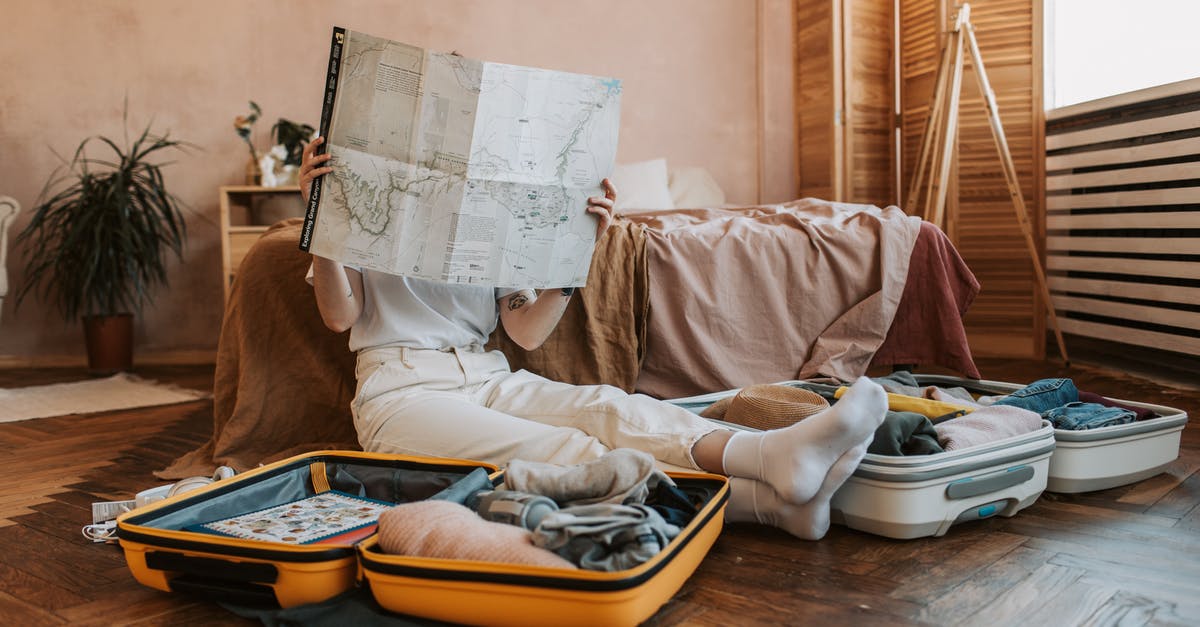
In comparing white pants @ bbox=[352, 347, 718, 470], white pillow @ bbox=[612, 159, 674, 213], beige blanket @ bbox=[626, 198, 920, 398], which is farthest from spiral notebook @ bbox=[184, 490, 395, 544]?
white pillow @ bbox=[612, 159, 674, 213]

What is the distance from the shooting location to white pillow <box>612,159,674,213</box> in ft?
13.4

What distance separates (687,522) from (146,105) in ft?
12.4

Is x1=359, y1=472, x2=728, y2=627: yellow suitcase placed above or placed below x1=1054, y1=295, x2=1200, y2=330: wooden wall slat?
below

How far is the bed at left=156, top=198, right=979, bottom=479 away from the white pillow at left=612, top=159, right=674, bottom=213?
4.13 feet

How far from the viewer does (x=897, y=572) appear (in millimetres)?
1371

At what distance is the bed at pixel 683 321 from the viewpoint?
7.21ft

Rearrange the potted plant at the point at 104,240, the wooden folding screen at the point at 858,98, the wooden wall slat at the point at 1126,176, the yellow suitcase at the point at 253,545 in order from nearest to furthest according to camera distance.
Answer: the yellow suitcase at the point at 253,545, the wooden wall slat at the point at 1126,176, the potted plant at the point at 104,240, the wooden folding screen at the point at 858,98

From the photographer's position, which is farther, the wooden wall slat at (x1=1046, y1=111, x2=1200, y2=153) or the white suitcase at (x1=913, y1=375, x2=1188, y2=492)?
the wooden wall slat at (x1=1046, y1=111, x2=1200, y2=153)

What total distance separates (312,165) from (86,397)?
2.23m

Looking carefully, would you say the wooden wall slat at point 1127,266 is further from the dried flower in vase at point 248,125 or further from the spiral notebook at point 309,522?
the dried flower in vase at point 248,125

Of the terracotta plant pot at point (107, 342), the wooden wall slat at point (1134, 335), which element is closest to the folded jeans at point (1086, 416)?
the wooden wall slat at point (1134, 335)

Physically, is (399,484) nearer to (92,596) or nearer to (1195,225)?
(92,596)

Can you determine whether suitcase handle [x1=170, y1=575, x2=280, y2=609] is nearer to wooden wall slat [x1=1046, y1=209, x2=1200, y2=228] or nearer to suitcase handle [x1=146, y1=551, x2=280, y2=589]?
suitcase handle [x1=146, y1=551, x2=280, y2=589]

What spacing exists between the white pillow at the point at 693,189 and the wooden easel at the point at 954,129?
3.52 feet
